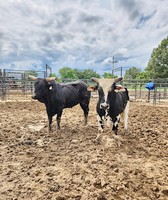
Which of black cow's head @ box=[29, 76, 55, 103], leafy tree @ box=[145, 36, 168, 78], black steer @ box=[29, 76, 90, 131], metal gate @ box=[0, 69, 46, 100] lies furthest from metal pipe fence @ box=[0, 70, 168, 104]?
leafy tree @ box=[145, 36, 168, 78]

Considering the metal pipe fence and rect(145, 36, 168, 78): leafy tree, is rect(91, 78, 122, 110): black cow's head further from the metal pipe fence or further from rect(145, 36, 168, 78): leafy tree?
rect(145, 36, 168, 78): leafy tree

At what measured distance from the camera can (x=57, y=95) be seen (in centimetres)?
493

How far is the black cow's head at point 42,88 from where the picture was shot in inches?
176

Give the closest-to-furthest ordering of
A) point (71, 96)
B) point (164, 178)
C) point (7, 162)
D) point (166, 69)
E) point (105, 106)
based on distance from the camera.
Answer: point (164, 178) → point (7, 162) → point (105, 106) → point (71, 96) → point (166, 69)

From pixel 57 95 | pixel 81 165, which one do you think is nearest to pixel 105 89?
pixel 81 165

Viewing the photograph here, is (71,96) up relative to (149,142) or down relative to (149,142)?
up

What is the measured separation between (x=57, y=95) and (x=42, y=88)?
0.52m

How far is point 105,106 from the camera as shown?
356cm

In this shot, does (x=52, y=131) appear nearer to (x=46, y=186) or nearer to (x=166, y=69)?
(x=46, y=186)

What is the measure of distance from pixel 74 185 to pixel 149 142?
91.7 inches

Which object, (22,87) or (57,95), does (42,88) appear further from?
(22,87)

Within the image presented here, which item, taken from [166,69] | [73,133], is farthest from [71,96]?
[166,69]

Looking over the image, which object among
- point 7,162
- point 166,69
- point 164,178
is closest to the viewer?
point 164,178

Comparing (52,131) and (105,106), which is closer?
(105,106)
